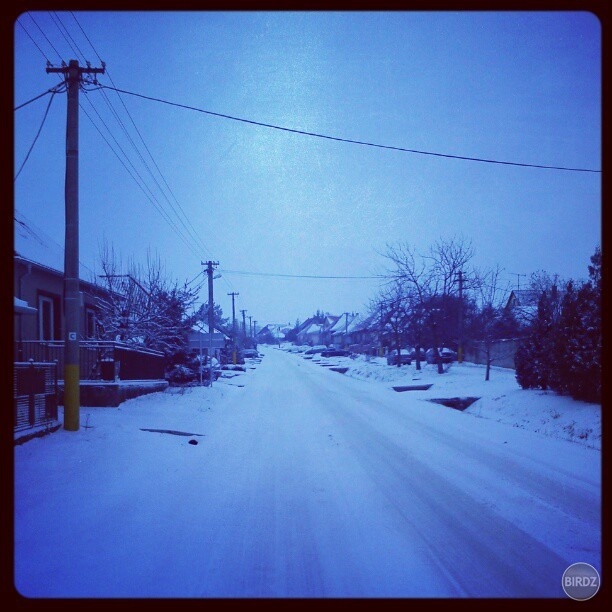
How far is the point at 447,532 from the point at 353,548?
1023 millimetres

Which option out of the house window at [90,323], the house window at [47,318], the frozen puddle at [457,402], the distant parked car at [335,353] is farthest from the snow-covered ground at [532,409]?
the distant parked car at [335,353]

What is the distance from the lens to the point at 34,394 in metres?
8.59

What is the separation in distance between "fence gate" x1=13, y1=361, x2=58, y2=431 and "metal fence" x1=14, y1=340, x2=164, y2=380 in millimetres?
3655

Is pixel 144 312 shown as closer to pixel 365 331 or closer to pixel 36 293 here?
pixel 36 293

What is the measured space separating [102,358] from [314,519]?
40.0ft

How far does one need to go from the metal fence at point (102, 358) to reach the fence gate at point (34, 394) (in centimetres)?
366

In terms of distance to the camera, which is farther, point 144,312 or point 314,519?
point 144,312

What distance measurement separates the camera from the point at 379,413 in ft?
47.3

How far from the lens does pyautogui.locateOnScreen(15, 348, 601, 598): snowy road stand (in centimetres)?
403

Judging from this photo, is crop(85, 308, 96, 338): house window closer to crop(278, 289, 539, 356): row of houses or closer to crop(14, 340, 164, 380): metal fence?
crop(14, 340, 164, 380): metal fence

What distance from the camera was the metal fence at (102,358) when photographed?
13.4m

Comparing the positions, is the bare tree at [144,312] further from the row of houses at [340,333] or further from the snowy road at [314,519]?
the row of houses at [340,333]

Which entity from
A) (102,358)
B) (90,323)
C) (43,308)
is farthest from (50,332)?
(90,323)
